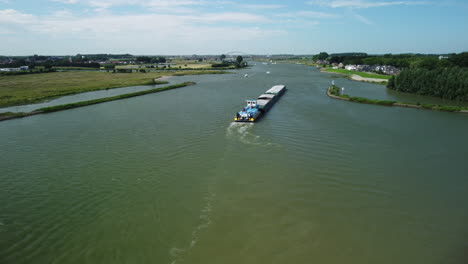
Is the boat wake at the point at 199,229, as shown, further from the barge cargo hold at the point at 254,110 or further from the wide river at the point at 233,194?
the barge cargo hold at the point at 254,110

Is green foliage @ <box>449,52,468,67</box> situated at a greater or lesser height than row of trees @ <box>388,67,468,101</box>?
greater

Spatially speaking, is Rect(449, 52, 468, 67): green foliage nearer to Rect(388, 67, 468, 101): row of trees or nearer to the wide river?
Rect(388, 67, 468, 101): row of trees

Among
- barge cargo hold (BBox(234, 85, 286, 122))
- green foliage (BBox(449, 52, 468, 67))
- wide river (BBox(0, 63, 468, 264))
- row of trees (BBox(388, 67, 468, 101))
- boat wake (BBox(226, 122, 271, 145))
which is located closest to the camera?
wide river (BBox(0, 63, 468, 264))

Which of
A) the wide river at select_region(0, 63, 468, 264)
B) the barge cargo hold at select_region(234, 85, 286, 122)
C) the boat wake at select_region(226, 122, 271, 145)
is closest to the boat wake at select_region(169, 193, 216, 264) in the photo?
the wide river at select_region(0, 63, 468, 264)

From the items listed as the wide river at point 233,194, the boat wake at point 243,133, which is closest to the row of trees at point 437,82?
the wide river at point 233,194

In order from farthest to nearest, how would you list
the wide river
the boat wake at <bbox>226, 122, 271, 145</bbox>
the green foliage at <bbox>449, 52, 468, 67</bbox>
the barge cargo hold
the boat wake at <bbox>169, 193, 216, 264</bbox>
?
the green foliage at <bbox>449, 52, 468, 67</bbox> → the barge cargo hold → the boat wake at <bbox>226, 122, 271, 145</bbox> → the wide river → the boat wake at <bbox>169, 193, 216, 264</bbox>

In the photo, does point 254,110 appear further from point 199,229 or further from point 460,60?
point 460,60
